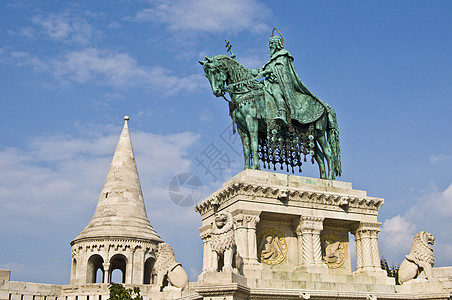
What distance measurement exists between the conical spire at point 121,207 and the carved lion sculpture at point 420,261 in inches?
806

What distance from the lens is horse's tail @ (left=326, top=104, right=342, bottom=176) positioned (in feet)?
66.2

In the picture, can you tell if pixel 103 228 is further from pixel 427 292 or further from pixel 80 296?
pixel 427 292

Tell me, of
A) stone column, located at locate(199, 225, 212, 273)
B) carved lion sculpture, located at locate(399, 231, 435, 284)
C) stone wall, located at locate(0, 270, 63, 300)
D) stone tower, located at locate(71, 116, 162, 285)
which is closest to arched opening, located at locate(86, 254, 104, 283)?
stone tower, located at locate(71, 116, 162, 285)

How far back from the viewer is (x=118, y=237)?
34375 millimetres

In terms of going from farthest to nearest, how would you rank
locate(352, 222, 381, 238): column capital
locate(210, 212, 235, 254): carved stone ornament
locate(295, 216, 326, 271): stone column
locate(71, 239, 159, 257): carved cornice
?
locate(71, 239, 159, 257): carved cornice
locate(352, 222, 381, 238): column capital
locate(295, 216, 326, 271): stone column
locate(210, 212, 235, 254): carved stone ornament

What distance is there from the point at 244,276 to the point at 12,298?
50.9 ft

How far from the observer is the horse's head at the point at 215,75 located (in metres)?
18.9

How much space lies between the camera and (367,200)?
62.8 feet

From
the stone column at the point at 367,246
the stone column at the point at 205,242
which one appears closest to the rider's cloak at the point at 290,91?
the stone column at the point at 367,246

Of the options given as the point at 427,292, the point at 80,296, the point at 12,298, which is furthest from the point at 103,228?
the point at 427,292

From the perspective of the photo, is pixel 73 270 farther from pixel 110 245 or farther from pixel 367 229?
pixel 367 229

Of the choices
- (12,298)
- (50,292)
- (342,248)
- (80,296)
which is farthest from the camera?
(80,296)

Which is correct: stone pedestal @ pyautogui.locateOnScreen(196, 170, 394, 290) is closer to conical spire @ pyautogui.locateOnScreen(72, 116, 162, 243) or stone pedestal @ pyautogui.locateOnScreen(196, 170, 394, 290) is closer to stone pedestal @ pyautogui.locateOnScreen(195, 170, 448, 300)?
stone pedestal @ pyautogui.locateOnScreen(195, 170, 448, 300)

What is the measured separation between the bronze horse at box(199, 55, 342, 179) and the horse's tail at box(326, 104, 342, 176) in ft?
0.13
